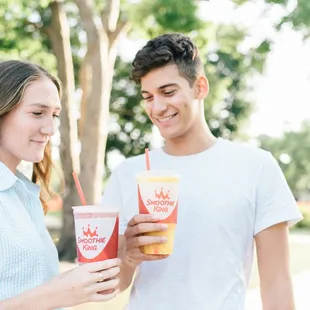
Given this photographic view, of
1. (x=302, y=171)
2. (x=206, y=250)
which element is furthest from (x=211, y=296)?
(x=302, y=171)

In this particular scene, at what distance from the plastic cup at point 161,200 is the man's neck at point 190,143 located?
0.33 metres

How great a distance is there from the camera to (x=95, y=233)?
1.99 m

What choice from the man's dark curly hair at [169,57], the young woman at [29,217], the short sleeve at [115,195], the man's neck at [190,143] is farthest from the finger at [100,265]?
the man's dark curly hair at [169,57]

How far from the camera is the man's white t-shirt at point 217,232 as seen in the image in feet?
7.37

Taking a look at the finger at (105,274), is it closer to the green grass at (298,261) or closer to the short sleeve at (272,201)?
the short sleeve at (272,201)

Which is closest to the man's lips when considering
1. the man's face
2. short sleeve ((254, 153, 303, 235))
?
the man's face

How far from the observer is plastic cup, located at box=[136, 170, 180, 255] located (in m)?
2.11

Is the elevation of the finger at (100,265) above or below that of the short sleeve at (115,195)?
below

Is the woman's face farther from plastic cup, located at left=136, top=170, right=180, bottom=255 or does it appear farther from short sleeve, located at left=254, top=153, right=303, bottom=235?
short sleeve, located at left=254, top=153, right=303, bottom=235

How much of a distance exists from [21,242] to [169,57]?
2.89 ft

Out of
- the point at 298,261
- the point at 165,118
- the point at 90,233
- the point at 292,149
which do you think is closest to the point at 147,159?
the point at 165,118

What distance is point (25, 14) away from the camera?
1188 cm

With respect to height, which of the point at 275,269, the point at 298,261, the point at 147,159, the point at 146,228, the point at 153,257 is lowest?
the point at 298,261

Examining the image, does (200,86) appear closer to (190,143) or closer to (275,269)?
(190,143)
